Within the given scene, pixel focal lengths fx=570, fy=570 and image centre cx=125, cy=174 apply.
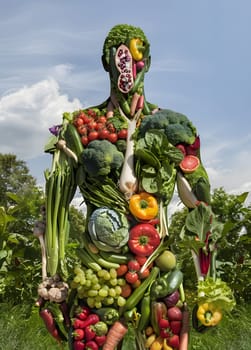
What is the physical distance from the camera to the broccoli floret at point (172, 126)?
388 cm

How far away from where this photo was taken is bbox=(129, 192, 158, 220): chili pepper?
3.76 metres

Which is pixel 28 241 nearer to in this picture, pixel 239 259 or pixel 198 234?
pixel 239 259

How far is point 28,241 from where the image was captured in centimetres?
736

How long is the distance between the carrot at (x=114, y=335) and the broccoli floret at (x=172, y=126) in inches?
50.0

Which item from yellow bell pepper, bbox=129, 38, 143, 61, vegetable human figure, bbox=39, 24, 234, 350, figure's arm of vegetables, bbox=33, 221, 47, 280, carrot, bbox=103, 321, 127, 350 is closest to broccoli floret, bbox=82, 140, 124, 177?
vegetable human figure, bbox=39, 24, 234, 350

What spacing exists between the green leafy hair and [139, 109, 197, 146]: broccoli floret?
55 centimetres

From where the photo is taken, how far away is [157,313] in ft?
12.0

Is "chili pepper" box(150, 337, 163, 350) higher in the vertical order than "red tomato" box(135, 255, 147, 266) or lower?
lower

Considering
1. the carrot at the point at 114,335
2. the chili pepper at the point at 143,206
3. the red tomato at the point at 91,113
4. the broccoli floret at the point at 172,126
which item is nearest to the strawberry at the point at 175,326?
the carrot at the point at 114,335

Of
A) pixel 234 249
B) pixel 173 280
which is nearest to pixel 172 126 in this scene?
pixel 173 280

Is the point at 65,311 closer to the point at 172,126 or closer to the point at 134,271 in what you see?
the point at 134,271

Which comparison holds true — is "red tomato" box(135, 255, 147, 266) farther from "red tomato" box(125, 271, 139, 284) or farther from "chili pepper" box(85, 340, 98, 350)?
"chili pepper" box(85, 340, 98, 350)

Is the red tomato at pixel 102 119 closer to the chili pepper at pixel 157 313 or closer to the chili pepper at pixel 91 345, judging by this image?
the chili pepper at pixel 157 313

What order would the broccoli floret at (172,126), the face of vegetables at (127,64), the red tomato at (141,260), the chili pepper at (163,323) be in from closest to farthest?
the chili pepper at (163,323) → the red tomato at (141,260) → the broccoli floret at (172,126) → the face of vegetables at (127,64)
